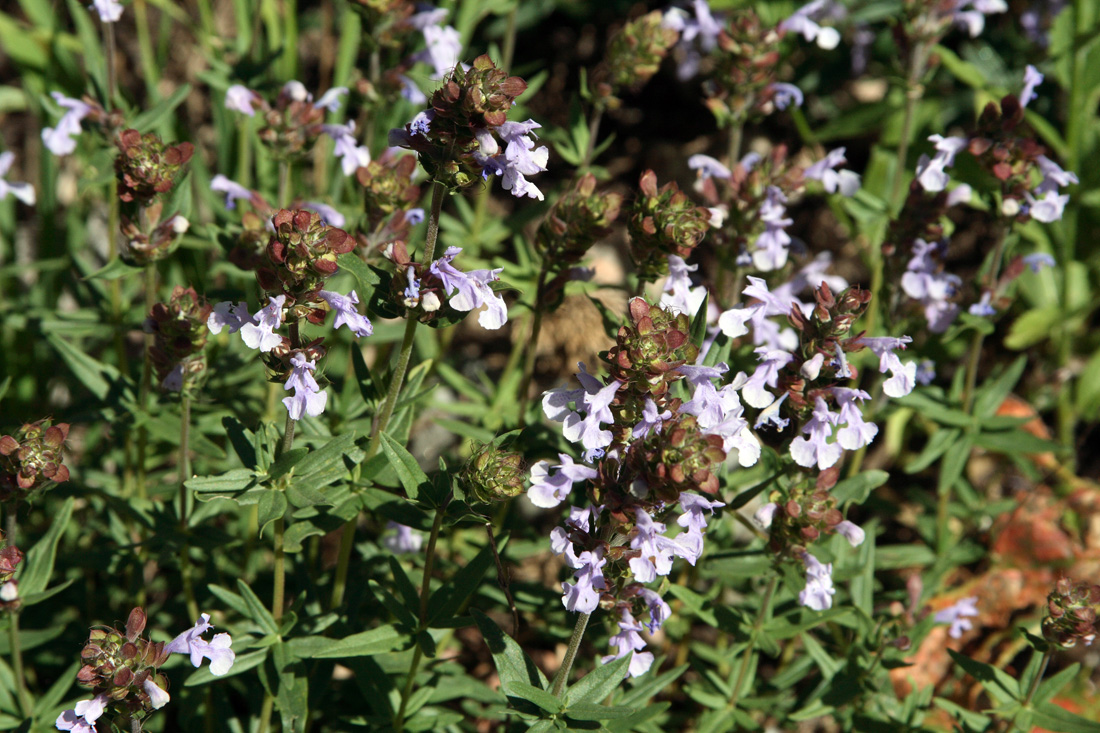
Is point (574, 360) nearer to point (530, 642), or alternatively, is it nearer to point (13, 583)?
point (530, 642)

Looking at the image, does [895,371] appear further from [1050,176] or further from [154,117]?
[154,117]

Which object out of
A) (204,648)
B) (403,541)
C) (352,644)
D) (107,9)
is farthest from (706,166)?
(204,648)

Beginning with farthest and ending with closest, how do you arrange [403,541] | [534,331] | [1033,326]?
[1033,326] < [403,541] < [534,331]

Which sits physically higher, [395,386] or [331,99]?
[331,99]

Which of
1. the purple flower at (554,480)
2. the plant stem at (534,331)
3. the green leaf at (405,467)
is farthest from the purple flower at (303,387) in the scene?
the plant stem at (534,331)

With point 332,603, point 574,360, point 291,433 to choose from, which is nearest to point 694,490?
point 291,433

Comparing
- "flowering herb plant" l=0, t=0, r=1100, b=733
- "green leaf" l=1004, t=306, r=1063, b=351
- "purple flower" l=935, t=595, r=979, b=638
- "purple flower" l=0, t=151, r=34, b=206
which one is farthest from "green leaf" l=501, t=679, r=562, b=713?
"green leaf" l=1004, t=306, r=1063, b=351
